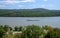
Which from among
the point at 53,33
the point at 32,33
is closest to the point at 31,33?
the point at 32,33

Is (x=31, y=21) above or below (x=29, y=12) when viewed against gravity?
below

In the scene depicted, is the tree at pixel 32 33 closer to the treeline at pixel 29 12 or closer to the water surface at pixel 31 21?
the water surface at pixel 31 21

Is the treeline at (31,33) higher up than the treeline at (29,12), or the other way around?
the treeline at (29,12)

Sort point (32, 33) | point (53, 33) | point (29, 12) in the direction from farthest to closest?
1. point (29, 12)
2. point (32, 33)
3. point (53, 33)

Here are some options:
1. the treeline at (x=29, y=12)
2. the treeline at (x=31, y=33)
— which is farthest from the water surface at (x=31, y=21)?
the treeline at (x=31, y=33)

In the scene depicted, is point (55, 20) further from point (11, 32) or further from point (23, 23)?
point (11, 32)

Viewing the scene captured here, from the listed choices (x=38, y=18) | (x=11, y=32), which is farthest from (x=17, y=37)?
(x=38, y=18)

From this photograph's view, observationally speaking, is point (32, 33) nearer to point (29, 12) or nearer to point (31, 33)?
point (31, 33)

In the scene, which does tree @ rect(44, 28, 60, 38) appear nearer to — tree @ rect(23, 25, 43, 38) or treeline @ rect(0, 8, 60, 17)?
tree @ rect(23, 25, 43, 38)

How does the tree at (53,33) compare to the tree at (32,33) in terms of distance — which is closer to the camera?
the tree at (53,33)
